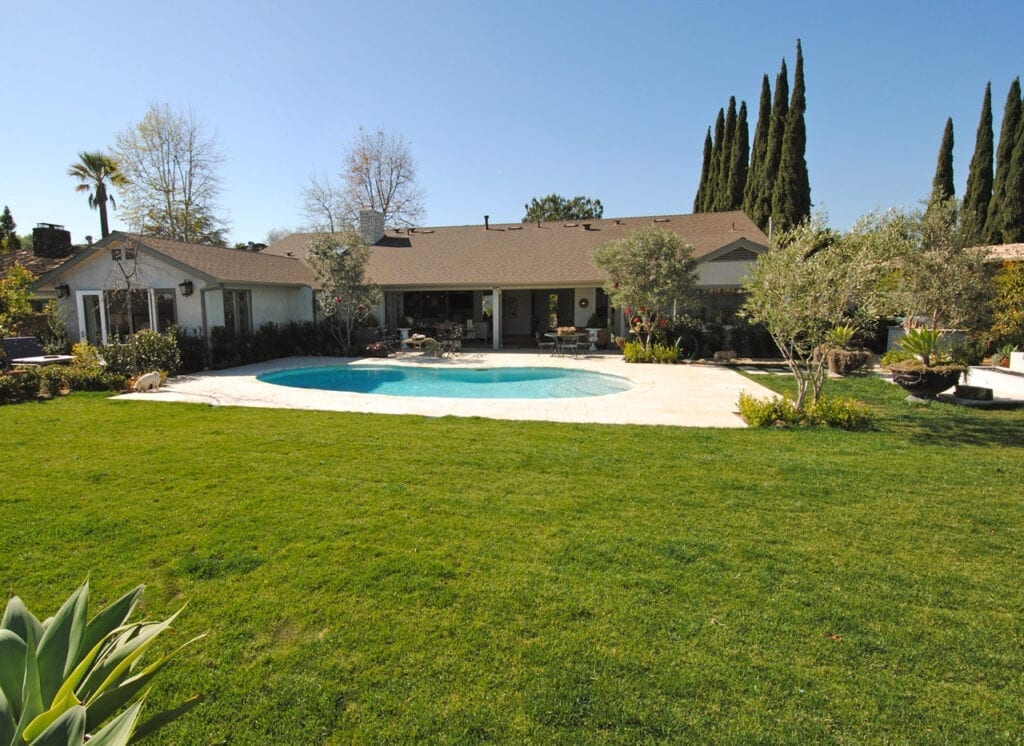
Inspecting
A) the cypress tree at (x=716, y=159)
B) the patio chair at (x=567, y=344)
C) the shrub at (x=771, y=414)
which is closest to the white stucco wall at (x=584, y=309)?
the patio chair at (x=567, y=344)

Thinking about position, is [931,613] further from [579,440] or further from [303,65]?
[303,65]

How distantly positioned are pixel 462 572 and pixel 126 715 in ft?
8.99

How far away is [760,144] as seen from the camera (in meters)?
32.2

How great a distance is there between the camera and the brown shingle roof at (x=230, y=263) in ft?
52.9

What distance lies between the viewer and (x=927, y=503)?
5.33 m

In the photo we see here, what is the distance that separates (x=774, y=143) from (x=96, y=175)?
123 ft

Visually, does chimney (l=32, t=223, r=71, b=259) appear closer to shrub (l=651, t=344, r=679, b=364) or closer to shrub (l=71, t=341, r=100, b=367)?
shrub (l=71, t=341, r=100, b=367)

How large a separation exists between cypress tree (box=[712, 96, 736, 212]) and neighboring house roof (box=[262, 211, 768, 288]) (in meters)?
13.5

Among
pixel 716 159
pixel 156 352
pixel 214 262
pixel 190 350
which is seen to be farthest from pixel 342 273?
pixel 716 159

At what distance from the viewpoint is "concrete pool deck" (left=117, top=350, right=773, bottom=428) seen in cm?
931

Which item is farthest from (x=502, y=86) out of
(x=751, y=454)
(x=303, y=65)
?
(x=751, y=454)

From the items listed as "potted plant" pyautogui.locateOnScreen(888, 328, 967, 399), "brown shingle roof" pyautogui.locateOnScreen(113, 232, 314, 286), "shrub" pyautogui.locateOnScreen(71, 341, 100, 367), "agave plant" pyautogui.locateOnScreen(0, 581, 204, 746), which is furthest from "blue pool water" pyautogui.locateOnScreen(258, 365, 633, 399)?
"agave plant" pyautogui.locateOnScreen(0, 581, 204, 746)

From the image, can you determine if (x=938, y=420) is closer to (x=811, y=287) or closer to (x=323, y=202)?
(x=811, y=287)

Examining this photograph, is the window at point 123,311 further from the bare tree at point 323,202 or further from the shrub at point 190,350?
the bare tree at point 323,202
